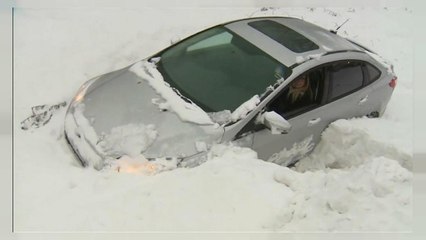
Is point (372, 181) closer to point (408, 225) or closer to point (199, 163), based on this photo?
point (408, 225)

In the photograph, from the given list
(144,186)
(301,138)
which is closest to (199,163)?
(144,186)

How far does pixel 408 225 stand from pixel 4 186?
1735 millimetres

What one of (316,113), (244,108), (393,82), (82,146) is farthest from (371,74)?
(82,146)

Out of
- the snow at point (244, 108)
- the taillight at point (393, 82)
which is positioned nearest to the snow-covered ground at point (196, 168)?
the taillight at point (393, 82)

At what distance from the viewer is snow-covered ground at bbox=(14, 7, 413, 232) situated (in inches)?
87.1

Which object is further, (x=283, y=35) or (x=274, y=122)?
(x=283, y=35)

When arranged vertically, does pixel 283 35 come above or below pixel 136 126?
above

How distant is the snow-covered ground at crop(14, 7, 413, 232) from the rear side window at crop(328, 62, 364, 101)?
13cm

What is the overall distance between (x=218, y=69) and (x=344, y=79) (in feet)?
1.74

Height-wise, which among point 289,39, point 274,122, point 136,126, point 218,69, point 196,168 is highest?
point 289,39

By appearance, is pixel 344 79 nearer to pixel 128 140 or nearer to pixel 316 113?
pixel 316 113

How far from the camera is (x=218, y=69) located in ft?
7.57

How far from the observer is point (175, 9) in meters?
2.35

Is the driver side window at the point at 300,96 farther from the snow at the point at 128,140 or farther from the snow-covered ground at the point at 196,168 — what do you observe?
the snow at the point at 128,140
